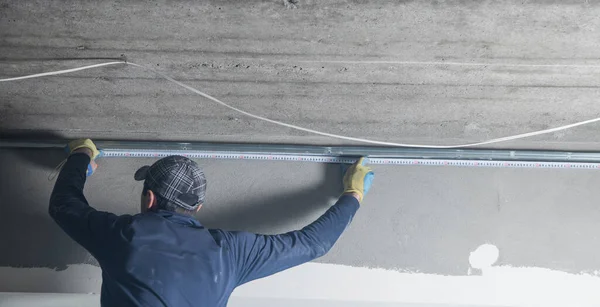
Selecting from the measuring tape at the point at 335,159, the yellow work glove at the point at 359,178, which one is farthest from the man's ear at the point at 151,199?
the yellow work glove at the point at 359,178

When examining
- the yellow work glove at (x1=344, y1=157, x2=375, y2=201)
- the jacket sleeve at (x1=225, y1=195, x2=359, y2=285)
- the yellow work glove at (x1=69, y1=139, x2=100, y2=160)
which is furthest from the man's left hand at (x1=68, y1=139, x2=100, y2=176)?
the yellow work glove at (x1=344, y1=157, x2=375, y2=201)

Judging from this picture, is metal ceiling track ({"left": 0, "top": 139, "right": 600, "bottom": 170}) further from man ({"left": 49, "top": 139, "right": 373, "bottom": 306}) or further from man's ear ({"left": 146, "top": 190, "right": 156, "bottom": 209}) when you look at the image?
man's ear ({"left": 146, "top": 190, "right": 156, "bottom": 209})

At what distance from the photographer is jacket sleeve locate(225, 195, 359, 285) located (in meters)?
1.69

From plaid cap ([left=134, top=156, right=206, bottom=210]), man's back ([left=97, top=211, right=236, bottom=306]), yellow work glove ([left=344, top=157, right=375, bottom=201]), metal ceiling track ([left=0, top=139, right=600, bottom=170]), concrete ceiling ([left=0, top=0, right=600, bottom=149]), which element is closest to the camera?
concrete ceiling ([left=0, top=0, right=600, bottom=149])

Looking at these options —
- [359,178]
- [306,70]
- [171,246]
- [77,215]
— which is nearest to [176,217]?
[171,246]

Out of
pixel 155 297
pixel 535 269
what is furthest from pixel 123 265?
pixel 535 269

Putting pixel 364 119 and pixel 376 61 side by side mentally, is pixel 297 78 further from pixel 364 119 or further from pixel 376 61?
pixel 364 119

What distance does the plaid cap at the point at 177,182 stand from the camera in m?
1.64

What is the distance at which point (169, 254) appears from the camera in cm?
158

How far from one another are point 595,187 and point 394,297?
898 millimetres

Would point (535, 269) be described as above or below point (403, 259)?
above

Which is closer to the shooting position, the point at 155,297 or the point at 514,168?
the point at 155,297

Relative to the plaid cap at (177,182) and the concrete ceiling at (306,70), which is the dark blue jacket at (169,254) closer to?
the plaid cap at (177,182)

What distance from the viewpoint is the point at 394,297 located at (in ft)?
6.86
